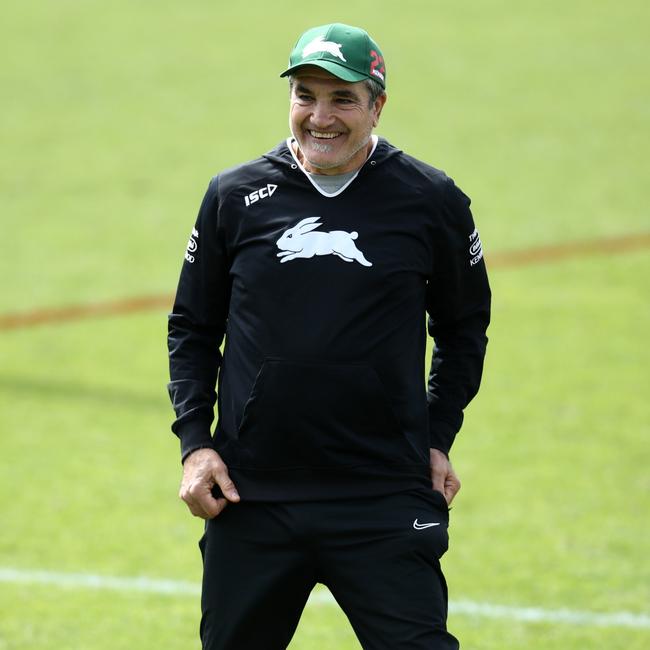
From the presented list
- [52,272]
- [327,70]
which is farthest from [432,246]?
[52,272]

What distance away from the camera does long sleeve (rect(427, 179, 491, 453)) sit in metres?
4.11

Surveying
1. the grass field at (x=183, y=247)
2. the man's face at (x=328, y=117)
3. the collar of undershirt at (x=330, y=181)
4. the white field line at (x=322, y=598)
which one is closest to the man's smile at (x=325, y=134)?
the man's face at (x=328, y=117)

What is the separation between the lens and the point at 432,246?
4.04 m

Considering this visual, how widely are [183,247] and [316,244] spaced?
991cm

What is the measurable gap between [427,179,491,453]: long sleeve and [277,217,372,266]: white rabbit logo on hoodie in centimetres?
30

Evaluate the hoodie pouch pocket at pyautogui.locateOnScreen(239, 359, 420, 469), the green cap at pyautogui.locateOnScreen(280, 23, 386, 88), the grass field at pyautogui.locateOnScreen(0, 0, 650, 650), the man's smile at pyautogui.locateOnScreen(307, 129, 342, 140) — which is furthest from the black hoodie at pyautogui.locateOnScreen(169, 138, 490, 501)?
the grass field at pyautogui.locateOnScreen(0, 0, 650, 650)

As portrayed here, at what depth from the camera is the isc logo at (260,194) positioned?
402cm

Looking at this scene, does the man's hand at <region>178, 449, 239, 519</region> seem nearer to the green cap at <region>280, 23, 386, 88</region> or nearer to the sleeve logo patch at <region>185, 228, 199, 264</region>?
the sleeve logo patch at <region>185, 228, 199, 264</region>

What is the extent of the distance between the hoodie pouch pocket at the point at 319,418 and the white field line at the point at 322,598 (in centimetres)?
268

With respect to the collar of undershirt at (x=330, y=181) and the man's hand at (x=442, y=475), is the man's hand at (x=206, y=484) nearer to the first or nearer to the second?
the man's hand at (x=442, y=475)

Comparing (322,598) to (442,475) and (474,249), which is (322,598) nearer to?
(442,475)

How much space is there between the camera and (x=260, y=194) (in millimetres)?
4027

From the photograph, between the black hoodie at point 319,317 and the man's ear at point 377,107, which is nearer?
the black hoodie at point 319,317

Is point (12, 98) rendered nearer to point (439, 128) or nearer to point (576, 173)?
point (439, 128)
